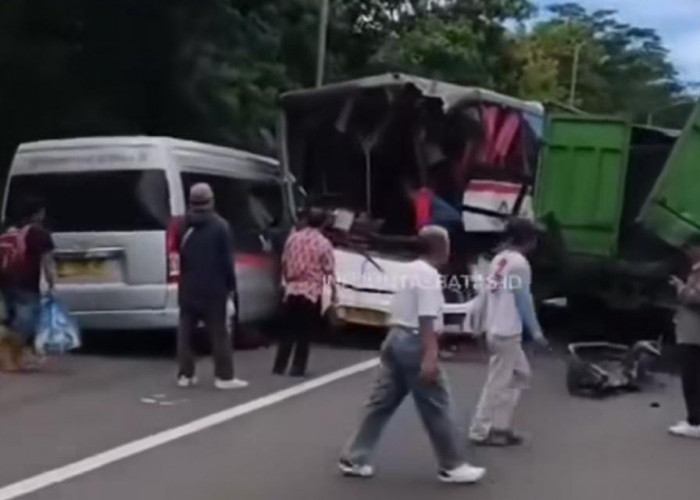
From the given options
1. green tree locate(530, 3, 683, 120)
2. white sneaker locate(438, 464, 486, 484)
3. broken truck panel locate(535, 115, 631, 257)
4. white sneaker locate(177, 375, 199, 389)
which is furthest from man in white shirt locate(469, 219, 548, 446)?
green tree locate(530, 3, 683, 120)

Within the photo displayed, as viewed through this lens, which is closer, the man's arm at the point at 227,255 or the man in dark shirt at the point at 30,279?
the man's arm at the point at 227,255

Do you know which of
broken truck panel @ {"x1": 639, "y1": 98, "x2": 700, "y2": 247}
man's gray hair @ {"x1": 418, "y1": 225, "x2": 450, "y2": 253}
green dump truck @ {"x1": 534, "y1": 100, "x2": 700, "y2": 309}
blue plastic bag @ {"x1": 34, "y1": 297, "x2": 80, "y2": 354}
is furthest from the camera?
green dump truck @ {"x1": 534, "y1": 100, "x2": 700, "y2": 309}

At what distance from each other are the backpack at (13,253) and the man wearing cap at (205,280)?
68.4 inches

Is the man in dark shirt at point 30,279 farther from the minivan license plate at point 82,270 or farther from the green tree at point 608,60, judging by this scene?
the green tree at point 608,60

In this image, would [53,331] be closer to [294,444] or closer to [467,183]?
[294,444]

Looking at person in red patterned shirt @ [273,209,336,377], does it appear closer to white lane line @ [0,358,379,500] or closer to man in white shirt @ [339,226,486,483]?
white lane line @ [0,358,379,500]

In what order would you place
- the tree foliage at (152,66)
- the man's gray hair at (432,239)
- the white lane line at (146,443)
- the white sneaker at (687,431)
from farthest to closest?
the tree foliage at (152,66), the white sneaker at (687,431), the man's gray hair at (432,239), the white lane line at (146,443)

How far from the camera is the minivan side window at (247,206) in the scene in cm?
1897

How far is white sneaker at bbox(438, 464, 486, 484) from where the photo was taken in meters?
10.6

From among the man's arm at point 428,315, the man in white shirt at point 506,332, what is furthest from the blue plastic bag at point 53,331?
the man's arm at point 428,315

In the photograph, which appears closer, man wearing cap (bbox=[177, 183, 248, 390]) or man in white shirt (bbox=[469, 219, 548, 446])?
man in white shirt (bbox=[469, 219, 548, 446])

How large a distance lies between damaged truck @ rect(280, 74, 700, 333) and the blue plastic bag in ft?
11.3

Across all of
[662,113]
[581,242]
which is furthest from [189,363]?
[662,113]

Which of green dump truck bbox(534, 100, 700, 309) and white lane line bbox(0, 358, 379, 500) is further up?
green dump truck bbox(534, 100, 700, 309)
